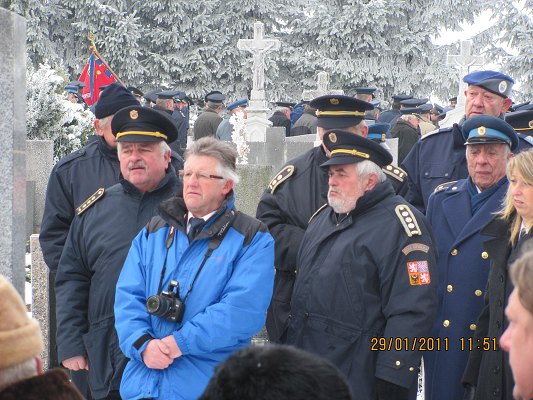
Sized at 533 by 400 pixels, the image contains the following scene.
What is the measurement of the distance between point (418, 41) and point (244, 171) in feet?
97.4

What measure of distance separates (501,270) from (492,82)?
1.85 meters

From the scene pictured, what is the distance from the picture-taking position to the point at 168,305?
12.6ft

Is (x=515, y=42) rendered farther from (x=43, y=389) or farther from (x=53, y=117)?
(x=43, y=389)

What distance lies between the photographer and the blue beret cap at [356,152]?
430 centimetres

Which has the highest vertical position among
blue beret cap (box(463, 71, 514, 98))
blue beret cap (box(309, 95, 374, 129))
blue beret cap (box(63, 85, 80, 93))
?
blue beret cap (box(63, 85, 80, 93))

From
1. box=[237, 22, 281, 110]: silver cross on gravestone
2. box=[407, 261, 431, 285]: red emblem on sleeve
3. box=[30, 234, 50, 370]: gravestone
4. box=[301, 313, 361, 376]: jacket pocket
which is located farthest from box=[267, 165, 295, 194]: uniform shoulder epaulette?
box=[237, 22, 281, 110]: silver cross on gravestone

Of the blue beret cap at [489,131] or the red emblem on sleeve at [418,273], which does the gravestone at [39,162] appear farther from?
the red emblem on sleeve at [418,273]

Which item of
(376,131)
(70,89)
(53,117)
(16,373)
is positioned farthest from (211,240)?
(70,89)

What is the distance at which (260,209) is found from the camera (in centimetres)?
505

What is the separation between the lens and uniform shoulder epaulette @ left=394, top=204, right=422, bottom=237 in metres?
4.11

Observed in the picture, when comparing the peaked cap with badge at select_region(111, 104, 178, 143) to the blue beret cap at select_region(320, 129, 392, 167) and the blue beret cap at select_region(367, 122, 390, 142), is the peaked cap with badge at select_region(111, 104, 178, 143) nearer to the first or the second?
the blue beret cap at select_region(320, 129, 392, 167)

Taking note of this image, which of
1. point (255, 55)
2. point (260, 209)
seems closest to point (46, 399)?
point (260, 209)

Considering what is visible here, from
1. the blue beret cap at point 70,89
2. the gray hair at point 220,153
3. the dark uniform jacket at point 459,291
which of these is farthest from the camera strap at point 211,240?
the blue beret cap at point 70,89

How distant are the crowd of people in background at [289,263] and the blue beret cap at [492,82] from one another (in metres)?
0.54
